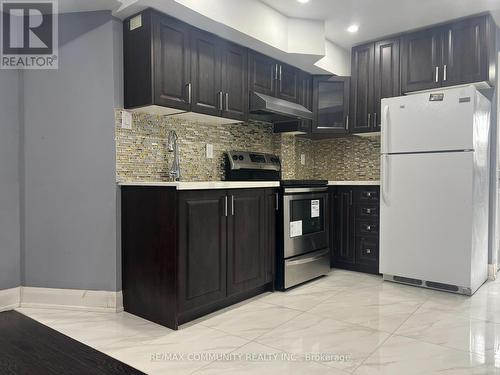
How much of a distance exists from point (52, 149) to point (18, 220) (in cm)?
59

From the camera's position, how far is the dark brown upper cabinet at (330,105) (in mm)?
3943

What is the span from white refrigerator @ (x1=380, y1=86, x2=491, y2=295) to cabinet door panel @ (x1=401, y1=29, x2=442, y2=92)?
419 millimetres

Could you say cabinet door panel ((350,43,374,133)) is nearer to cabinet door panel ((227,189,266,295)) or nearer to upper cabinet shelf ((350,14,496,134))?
upper cabinet shelf ((350,14,496,134))

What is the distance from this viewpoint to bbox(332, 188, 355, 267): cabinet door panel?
368 cm

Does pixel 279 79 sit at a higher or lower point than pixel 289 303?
higher

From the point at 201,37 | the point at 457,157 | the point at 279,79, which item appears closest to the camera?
the point at 201,37

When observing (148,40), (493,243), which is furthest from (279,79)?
(493,243)

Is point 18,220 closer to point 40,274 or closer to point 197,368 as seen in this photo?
point 40,274

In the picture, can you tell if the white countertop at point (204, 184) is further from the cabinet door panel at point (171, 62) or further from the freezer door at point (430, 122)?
the freezer door at point (430, 122)

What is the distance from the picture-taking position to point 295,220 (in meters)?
3.12

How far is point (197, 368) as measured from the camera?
1.74 metres

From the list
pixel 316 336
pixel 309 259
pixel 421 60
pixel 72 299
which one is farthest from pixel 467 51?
pixel 72 299

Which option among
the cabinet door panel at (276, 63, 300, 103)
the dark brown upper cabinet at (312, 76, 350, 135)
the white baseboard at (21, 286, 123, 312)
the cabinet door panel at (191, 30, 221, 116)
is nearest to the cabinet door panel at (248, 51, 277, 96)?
the cabinet door panel at (276, 63, 300, 103)

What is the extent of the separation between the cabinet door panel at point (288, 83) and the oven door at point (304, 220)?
1.01 metres
